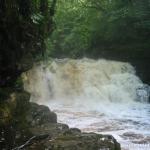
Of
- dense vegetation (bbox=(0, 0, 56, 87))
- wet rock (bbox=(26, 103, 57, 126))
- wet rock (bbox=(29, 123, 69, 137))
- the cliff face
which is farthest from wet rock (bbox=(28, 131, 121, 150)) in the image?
wet rock (bbox=(26, 103, 57, 126))

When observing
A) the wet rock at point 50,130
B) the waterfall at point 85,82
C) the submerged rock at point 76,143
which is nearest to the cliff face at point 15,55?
the wet rock at point 50,130

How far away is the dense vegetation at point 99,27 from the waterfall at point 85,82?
0.97 meters

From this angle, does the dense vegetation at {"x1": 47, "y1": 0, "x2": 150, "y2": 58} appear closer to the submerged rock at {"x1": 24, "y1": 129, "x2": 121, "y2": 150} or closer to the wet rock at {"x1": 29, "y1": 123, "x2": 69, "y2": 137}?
the wet rock at {"x1": 29, "y1": 123, "x2": 69, "y2": 137}

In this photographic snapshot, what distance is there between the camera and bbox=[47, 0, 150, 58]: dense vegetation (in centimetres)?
1555

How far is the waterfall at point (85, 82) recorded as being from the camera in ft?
49.5

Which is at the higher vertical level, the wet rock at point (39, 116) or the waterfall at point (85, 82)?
the wet rock at point (39, 116)

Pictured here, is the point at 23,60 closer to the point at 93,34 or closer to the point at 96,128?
the point at 96,128

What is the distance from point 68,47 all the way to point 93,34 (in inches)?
51.8

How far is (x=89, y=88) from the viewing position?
51.3 ft

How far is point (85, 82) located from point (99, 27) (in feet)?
9.76

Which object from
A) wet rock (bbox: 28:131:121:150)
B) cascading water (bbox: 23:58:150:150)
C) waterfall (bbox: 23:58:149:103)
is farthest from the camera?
waterfall (bbox: 23:58:149:103)

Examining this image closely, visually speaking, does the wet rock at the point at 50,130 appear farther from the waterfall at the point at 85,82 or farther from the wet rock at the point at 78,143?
the waterfall at the point at 85,82

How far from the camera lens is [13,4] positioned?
6.38m

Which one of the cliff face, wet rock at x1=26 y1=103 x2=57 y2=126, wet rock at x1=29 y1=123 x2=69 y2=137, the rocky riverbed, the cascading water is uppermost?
the cliff face
